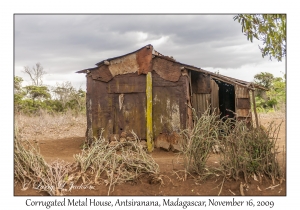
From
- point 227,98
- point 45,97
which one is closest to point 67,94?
point 45,97

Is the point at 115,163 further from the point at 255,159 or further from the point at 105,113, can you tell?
the point at 105,113

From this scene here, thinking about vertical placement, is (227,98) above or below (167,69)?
below

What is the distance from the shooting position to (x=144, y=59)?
32.8 ft

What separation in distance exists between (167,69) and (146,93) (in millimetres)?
957

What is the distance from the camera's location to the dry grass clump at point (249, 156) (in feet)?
18.9

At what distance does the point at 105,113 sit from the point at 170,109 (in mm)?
2137

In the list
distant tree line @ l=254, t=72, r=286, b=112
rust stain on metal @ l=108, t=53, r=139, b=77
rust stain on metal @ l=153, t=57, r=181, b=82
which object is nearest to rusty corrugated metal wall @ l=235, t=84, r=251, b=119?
rust stain on metal @ l=153, t=57, r=181, b=82

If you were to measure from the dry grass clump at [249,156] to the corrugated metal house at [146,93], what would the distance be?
3636mm

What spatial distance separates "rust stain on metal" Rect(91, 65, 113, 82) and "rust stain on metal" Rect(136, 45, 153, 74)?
103 cm

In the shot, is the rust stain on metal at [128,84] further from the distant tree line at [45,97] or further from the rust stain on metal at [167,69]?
the distant tree line at [45,97]

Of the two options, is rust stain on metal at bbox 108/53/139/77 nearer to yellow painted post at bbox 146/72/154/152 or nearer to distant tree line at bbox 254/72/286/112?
yellow painted post at bbox 146/72/154/152

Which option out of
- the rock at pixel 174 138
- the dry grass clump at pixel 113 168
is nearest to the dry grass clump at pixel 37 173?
the dry grass clump at pixel 113 168

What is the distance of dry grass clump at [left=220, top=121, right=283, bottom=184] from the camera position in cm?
575

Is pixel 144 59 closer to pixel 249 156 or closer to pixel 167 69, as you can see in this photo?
pixel 167 69
